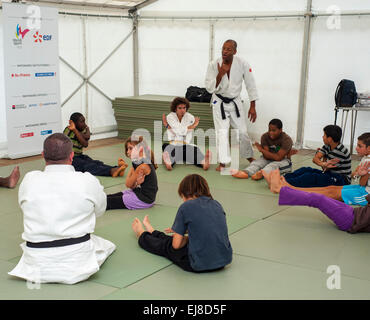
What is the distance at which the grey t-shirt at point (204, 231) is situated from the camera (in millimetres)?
3986

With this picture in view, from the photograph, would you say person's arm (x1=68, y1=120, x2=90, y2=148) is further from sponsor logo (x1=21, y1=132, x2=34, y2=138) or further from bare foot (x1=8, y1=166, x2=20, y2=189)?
sponsor logo (x1=21, y1=132, x2=34, y2=138)

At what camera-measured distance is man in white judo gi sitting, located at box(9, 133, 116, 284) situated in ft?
12.2

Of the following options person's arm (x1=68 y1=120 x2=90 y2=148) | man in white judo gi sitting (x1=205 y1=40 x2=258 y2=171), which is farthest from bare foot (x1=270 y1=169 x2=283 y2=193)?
person's arm (x1=68 y1=120 x2=90 y2=148)

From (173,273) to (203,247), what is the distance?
0.37 meters

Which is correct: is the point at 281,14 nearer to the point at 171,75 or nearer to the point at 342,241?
the point at 171,75

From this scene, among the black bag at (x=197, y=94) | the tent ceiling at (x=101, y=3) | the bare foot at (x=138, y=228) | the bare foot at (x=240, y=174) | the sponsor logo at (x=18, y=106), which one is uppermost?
the tent ceiling at (x=101, y=3)

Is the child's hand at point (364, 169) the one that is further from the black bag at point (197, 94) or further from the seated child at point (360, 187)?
the black bag at point (197, 94)

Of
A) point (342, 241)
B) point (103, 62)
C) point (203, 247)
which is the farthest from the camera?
point (103, 62)

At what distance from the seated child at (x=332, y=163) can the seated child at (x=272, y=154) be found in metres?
0.80

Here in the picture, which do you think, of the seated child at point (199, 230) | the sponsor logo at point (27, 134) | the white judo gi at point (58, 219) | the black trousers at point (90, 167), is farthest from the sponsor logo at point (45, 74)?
the seated child at point (199, 230)

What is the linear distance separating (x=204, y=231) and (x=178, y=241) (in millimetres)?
295

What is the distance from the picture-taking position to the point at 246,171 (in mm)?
7699

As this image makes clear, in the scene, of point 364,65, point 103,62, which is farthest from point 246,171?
point 103,62

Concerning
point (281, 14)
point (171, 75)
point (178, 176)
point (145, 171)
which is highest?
point (281, 14)
